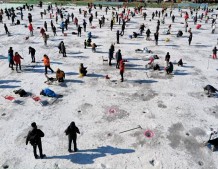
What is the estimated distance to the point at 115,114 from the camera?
14547 millimetres

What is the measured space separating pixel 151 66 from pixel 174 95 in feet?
15.6

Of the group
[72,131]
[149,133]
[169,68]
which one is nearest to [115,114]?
[149,133]

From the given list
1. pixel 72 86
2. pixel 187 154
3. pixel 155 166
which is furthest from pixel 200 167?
pixel 72 86

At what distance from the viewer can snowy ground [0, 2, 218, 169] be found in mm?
11227

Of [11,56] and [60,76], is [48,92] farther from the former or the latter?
[11,56]

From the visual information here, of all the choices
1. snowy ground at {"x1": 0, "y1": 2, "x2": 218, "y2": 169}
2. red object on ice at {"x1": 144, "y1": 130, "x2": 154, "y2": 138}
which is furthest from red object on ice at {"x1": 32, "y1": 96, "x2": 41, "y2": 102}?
red object on ice at {"x1": 144, "y1": 130, "x2": 154, "y2": 138}

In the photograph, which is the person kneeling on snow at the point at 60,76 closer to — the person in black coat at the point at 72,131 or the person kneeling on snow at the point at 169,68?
the person in black coat at the point at 72,131

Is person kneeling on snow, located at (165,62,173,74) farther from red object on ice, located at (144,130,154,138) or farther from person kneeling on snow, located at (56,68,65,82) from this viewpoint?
person kneeling on snow, located at (56,68,65,82)

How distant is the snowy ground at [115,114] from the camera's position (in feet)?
36.8

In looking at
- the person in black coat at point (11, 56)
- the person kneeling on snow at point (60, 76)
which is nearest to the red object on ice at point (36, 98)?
the person kneeling on snow at point (60, 76)

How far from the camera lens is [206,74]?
1998 cm

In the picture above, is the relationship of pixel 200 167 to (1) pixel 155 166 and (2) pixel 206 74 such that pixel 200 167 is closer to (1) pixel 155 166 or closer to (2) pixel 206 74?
(1) pixel 155 166

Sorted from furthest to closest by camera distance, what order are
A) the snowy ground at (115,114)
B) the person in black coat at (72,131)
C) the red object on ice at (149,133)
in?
the red object on ice at (149,133) < the snowy ground at (115,114) < the person in black coat at (72,131)

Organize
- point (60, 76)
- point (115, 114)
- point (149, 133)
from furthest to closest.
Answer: point (60, 76)
point (115, 114)
point (149, 133)
